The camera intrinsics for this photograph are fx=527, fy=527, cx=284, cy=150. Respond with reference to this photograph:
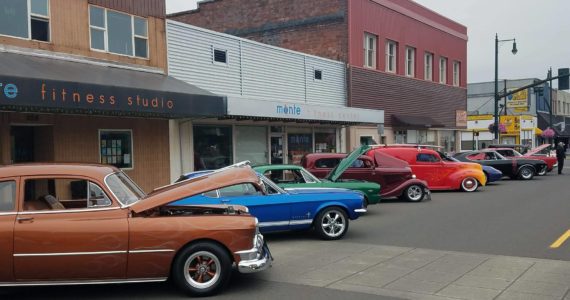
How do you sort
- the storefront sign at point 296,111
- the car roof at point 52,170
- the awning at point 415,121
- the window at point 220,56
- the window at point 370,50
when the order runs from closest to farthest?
1. the car roof at point 52,170
2. the storefront sign at point 296,111
3. the window at point 220,56
4. the window at point 370,50
5. the awning at point 415,121

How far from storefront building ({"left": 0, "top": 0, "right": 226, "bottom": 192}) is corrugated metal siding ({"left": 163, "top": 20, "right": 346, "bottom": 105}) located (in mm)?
1014

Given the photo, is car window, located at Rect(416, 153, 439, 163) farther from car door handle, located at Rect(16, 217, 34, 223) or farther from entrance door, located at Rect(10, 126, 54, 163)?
car door handle, located at Rect(16, 217, 34, 223)

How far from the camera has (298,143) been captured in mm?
21609

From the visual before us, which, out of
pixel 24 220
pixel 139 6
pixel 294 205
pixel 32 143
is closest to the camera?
pixel 24 220

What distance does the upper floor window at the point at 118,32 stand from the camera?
541 inches

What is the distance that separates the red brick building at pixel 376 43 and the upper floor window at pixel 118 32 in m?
11.9

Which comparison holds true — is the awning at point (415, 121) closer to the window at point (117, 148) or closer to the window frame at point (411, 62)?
the window frame at point (411, 62)

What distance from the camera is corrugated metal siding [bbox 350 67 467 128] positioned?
2570 centimetres

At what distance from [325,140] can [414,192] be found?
8110 mm

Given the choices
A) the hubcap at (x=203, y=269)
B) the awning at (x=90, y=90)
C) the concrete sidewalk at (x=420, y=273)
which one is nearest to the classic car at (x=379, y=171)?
the awning at (x=90, y=90)

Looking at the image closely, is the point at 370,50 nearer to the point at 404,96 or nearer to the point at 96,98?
the point at 404,96

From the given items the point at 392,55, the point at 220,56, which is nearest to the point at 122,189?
the point at 220,56

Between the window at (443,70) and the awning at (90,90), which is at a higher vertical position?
the window at (443,70)

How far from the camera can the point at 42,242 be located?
18.3 feet
